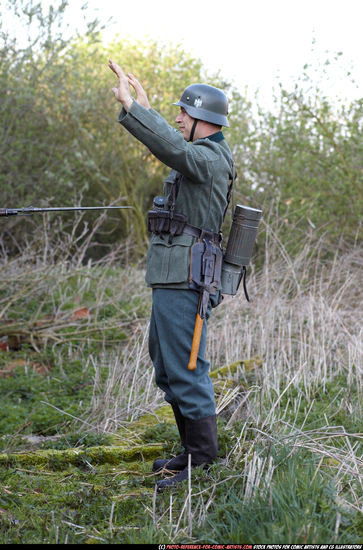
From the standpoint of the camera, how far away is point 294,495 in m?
2.66

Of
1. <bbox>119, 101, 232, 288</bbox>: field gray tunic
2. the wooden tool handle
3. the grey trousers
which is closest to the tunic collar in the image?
<bbox>119, 101, 232, 288</bbox>: field gray tunic

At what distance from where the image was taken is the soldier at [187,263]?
344 centimetres

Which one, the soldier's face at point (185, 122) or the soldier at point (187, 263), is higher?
the soldier's face at point (185, 122)

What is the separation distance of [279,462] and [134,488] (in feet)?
2.73

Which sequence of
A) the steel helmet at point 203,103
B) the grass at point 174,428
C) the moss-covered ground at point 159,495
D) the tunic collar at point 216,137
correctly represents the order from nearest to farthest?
the moss-covered ground at point 159,495, the grass at point 174,428, the steel helmet at point 203,103, the tunic collar at point 216,137

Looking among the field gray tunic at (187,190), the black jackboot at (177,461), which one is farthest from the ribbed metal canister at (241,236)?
the black jackboot at (177,461)

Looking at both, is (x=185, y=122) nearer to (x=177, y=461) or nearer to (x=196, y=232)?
(x=196, y=232)

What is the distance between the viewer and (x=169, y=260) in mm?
3477

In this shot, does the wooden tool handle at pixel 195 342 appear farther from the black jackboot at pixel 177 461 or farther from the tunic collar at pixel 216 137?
the tunic collar at pixel 216 137

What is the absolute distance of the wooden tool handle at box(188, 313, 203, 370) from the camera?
335 cm

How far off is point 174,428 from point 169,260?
138 cm

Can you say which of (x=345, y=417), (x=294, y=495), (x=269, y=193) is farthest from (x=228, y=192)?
(x=269, y=193)

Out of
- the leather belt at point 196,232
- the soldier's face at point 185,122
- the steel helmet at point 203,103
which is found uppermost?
the steel helmet at point 203,103

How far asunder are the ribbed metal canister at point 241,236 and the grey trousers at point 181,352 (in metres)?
0.35
